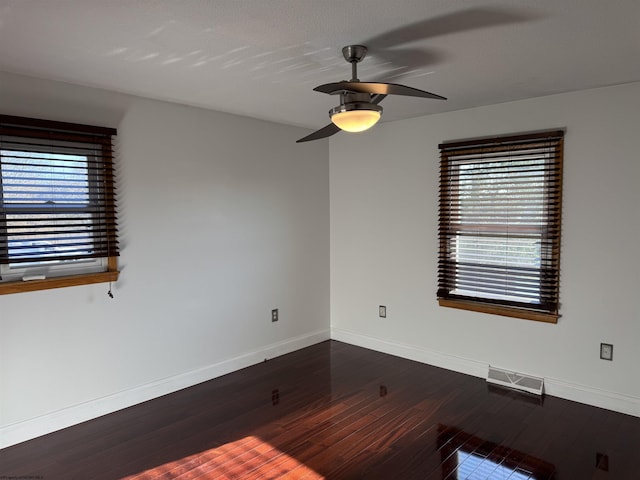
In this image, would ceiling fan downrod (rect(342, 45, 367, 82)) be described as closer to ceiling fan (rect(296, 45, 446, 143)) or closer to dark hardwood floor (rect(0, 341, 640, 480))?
ceiling fan (rect(296, 45, 446, 143))

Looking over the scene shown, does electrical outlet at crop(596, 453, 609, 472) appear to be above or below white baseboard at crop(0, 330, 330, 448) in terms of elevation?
below

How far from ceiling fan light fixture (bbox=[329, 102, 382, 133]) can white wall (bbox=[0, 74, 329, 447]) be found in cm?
176

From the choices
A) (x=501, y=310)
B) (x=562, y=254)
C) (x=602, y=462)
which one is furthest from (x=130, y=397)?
(x=562, y=254)

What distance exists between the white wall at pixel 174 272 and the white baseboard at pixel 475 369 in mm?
501

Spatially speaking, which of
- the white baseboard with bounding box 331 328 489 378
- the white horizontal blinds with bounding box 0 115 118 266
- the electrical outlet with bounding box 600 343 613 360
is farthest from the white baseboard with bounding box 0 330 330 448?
the electrical outlet with bounding box 600 343 613 360

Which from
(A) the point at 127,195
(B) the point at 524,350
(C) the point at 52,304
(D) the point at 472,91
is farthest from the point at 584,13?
(C) the point at 52,304

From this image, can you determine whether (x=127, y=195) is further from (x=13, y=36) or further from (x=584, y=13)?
(x=584, y=13)

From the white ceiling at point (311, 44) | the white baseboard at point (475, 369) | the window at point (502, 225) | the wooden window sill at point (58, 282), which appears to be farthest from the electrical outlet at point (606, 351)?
the wooden window sill at point (58, 282)

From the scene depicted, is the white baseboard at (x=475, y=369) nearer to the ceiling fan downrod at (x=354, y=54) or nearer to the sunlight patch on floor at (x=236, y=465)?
the sunlight patch on floor at (x=236, y=465)

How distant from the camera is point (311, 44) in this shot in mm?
2273

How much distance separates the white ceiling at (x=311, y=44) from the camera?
6.17 feet

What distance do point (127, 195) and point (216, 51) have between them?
1.43 m

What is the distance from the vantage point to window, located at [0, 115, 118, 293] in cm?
274

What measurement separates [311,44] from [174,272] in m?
2.14
